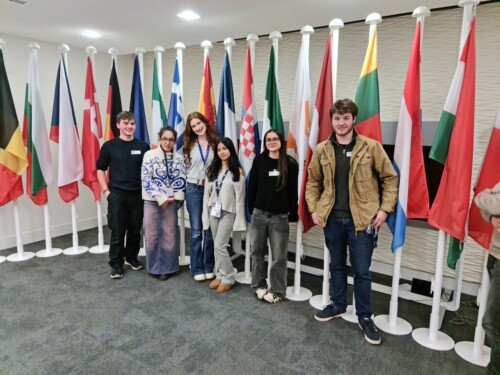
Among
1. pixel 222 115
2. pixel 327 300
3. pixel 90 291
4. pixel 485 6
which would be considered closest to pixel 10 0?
pixel 222 115

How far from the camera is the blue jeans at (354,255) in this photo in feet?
8.28

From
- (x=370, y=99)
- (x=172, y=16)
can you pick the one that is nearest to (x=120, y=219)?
(x=172, y=16)

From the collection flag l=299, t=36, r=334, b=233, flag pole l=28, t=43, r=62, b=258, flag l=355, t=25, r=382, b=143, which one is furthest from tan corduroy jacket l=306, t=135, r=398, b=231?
flag pole l=28, t=43, r=62, b=258

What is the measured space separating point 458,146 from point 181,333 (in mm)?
2300

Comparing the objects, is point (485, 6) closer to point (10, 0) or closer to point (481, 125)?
point (481, 125)

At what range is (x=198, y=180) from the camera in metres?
3.37

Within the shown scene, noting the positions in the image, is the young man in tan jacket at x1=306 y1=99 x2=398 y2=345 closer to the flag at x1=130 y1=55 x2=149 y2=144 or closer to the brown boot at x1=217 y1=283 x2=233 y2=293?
the brown boot at x1=217 y1=283 x2=233 y2=293

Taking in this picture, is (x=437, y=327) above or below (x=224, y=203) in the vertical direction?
below

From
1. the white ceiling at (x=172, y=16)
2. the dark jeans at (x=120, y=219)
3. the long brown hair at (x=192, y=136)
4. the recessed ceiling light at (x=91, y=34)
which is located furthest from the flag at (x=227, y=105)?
the recessed ceiling light at (x=91, y=34)

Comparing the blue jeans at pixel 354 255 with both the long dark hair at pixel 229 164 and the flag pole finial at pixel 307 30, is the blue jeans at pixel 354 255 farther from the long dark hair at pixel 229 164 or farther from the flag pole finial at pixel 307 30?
the flag pole finial at pixel 307 30

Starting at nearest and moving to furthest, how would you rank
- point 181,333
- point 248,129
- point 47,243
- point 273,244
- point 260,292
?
1. point 181,333
2. point 273,244
3. point 260,292
4. point 248,129
5. point 47,243

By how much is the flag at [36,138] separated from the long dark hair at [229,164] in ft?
6.76

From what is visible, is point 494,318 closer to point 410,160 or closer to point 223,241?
point 410,160

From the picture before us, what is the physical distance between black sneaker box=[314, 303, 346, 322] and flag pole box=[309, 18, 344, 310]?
167 mm
